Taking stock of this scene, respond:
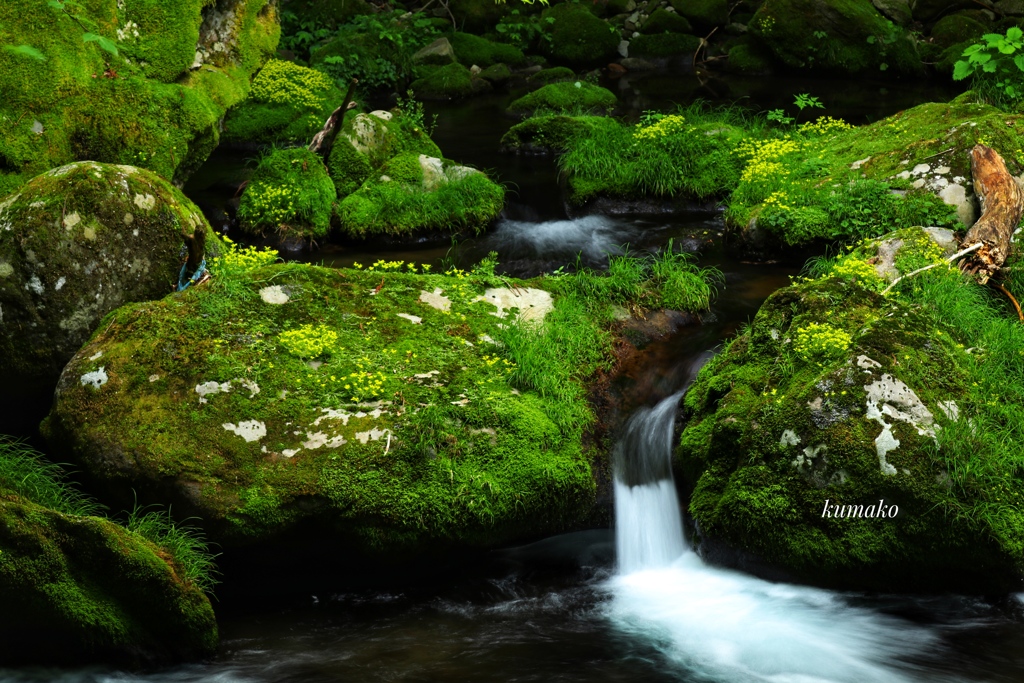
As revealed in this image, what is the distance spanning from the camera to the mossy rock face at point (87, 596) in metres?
4.35

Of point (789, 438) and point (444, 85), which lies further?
point (444, 85)

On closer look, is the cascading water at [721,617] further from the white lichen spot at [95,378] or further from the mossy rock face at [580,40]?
the mossy rock face at [580,40]

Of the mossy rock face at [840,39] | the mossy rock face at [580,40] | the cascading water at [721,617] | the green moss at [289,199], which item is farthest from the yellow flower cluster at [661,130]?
the mossy rock face at [580,40]

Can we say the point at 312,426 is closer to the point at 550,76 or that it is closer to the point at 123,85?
the point at 123,85

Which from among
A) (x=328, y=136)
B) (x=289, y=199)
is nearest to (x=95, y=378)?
(x=289, y=199)

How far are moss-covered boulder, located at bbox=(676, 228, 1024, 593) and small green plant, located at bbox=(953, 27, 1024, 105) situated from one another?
5.58 metres

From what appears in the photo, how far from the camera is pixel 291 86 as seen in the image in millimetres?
12812

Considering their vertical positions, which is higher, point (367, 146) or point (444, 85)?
point (444, 85)

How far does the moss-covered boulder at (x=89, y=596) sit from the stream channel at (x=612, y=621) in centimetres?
12

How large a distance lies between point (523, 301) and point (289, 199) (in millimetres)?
3561

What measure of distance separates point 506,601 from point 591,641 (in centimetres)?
58

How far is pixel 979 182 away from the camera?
805 centimetres

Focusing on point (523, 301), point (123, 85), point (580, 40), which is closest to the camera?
point (523, 301)

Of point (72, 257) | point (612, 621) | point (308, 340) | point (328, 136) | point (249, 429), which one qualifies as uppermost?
point (328, 136)
